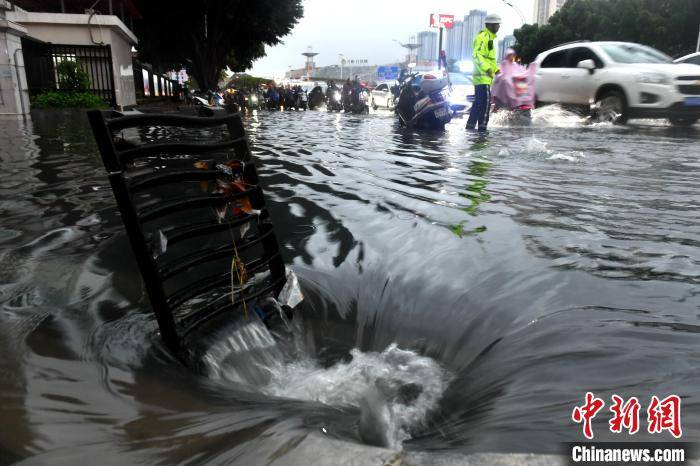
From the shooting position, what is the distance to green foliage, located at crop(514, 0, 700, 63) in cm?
3425

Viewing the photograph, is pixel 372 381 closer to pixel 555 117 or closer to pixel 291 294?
pixel 291 294

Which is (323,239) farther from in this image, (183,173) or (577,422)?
(577,422)

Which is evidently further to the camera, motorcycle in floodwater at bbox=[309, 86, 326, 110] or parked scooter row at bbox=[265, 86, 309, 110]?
parked scooter row at bbox=[265, 86, 309, 110]

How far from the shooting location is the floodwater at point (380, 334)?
1686mm

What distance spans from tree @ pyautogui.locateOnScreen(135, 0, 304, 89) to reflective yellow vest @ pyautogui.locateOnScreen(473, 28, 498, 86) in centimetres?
2218

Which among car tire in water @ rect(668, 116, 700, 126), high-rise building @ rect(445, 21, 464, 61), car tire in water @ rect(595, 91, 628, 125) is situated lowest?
car tire in water @ rect(668, 116, 700, 126)

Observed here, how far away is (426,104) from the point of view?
1186cm

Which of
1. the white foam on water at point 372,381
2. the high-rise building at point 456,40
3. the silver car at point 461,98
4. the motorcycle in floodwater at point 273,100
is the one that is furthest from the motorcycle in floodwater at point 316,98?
the high-rise building at point 456,40

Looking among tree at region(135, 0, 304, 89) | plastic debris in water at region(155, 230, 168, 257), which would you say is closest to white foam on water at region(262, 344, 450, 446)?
plastic debris in water at region(155, 230, 168, 257)

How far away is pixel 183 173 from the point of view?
8.07ft

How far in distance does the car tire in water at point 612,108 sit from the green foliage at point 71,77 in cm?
1716

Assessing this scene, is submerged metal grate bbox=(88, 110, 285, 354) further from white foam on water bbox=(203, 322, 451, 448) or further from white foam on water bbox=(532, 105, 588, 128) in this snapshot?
white foam on water bbox=(532, 105, 588, 128)

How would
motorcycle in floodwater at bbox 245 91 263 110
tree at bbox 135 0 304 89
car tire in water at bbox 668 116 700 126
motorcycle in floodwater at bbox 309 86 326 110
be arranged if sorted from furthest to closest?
motorcycle in floodwater at bbox 245 91 263 110 < motorcycle in floodwater at bbox 309 86 326 110 < tree at bbox 135 0 304 89 < car tire in water at bbox 668 116 700 126

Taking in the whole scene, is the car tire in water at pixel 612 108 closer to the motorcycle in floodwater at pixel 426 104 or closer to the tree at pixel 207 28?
the motorcycle in floodwater at pixel 426 104
